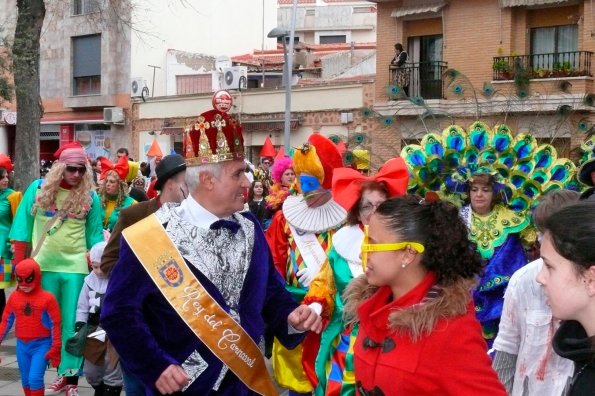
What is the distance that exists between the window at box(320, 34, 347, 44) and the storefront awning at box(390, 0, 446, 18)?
23.9 meters

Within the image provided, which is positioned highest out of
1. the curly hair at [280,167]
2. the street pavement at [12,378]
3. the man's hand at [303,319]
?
the curly hair at [280,167]

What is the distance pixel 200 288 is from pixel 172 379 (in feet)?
1.40

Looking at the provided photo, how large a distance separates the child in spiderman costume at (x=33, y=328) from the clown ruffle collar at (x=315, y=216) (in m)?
2.17

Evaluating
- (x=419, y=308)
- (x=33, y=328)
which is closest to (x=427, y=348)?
(x=419, y=308)

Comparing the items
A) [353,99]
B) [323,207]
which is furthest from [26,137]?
[353,99]

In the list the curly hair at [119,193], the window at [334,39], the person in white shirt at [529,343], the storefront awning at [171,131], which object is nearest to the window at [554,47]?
the storefront awning at [171,131]

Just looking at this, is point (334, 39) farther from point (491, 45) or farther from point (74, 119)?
point (491, 45)

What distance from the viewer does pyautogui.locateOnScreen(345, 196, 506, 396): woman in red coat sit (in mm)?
2924

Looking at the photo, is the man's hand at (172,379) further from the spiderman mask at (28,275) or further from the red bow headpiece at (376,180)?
the spiderman mask at (28,275)

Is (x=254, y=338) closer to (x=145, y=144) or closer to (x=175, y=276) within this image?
(x=175, y=276)

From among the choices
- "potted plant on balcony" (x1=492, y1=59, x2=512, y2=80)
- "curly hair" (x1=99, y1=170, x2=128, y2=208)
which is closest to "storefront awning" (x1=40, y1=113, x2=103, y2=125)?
"potted plant on balcony" (x1=492, y1=59, x2=512, y2=80)

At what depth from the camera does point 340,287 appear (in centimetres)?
499

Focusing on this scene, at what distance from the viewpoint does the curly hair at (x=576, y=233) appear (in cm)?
238

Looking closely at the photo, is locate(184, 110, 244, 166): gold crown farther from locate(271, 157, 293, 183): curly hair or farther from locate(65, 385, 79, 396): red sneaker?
locate(271, 157, 293, 183): curly hair
